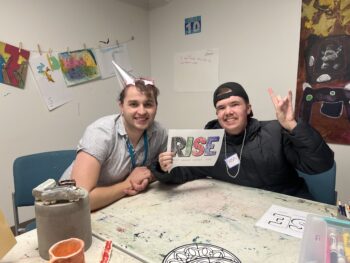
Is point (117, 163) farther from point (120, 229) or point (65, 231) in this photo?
point (65, 231)

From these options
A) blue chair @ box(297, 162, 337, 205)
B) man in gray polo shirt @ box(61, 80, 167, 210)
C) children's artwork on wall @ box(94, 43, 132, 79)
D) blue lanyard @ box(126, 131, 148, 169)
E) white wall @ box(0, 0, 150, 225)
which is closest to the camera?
man in gray polo shirt @ box(61, 80, 167, 210)

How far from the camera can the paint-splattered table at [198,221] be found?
2.85 feet

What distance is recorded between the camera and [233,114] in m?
1.55

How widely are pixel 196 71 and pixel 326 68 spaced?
49.0 inches

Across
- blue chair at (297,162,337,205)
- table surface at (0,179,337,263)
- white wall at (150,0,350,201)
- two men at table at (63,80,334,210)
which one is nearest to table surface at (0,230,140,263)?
table surface at (0,179,337,263)

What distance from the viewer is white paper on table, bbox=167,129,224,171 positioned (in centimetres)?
132

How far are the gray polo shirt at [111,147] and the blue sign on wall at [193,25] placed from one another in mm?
1725

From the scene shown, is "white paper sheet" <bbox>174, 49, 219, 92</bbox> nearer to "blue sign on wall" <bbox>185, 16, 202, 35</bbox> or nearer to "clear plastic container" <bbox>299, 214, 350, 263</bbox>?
"blue sign on wall" <bbox>185, 16, 202, 35</bbox>

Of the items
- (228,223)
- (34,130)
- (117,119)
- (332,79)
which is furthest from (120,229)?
(332,79)

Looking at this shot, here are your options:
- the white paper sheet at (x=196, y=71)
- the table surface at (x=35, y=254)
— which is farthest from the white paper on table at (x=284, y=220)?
the white paper sheet at (x=196, y=71)

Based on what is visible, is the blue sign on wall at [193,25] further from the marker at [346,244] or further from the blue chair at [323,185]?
the marker at [346,244]

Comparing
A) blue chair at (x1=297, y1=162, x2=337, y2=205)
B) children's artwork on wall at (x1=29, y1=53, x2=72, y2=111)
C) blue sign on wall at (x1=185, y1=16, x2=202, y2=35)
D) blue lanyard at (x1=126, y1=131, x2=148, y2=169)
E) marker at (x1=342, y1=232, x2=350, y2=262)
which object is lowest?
blue chair at (x1=297, y1=162, x2=337, y2=205)

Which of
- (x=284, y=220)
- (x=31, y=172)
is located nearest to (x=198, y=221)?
(x=284, y=220)

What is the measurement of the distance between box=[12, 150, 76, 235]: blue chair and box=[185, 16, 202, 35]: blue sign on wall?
1.86 m
